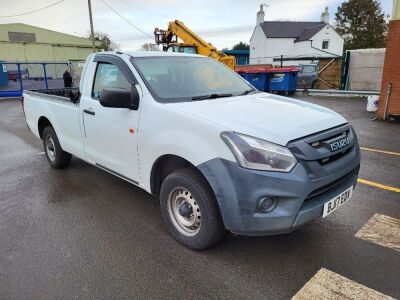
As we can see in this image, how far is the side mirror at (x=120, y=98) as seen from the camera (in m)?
3.46

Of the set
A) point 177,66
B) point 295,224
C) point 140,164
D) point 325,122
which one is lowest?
point 295,224

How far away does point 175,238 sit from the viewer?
11.3ft

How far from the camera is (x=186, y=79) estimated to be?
3.95 meters

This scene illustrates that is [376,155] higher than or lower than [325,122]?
lower

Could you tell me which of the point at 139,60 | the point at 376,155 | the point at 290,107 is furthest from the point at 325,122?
the point at 376,155

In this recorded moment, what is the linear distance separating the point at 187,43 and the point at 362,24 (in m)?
43.1

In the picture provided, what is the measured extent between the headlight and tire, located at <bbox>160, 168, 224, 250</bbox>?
1.59ft

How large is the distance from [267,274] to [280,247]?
0.48m

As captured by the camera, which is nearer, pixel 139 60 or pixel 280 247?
pixel 280 247

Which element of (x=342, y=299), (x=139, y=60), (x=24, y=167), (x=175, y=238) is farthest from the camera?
(x=24, y=167)

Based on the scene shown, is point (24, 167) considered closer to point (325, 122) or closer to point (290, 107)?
point (290, 107)

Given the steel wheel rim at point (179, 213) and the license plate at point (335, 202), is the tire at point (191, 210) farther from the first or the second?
the license plate at point (335, 202)

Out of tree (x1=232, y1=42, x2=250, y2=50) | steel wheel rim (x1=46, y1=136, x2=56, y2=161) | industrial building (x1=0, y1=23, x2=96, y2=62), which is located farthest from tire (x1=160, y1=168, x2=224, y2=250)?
tree (x1=232, y1=42, x2=250, y2=50)

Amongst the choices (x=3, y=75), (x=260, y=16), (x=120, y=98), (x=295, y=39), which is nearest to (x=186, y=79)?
(x=120, y=98)
